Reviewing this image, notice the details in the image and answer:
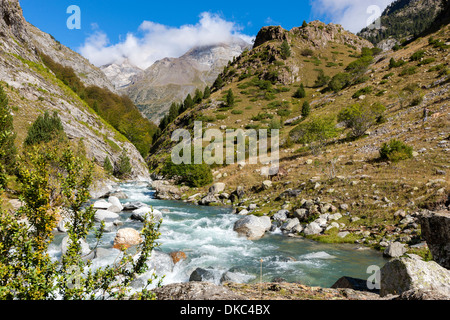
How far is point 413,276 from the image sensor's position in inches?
239

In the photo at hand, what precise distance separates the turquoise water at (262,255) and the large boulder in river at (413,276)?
444 cm

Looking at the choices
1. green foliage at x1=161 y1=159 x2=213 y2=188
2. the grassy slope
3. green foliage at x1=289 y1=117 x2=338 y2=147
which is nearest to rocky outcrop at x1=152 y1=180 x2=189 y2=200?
green foliage at x1=161 y1=159 x2=213 y2=188

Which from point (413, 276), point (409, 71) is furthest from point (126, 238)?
point (409, 71)

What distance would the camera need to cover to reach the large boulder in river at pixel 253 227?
18469mm

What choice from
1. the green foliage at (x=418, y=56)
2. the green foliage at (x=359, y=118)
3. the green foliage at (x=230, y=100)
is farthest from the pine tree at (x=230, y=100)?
the green foliage at (x=418, y=56)

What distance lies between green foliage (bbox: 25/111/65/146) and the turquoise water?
676 inches

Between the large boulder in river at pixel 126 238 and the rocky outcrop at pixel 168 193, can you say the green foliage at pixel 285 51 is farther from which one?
the large boulder in river at pixel 126 238

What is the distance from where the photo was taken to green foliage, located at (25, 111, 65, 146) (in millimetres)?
28442

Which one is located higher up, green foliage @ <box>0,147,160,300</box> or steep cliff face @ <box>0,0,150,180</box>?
steep cliff face @ <box>0,0,150,180</box>

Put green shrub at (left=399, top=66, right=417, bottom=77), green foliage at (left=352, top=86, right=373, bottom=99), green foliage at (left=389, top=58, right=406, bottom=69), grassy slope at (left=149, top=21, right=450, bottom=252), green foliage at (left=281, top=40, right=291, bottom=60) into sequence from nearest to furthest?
grassy slope at (left=149, top=21, right=450, bottom=252)
green shrub at (left=399, top=66, right=417, bottom=77)
green foliage at (left=352, top=86, right=373, bottom=99)
green foliage at (left=389, top=58, right=406, bottom=69)
green foliage at (left=281, top=40, right=291, bottom=60)

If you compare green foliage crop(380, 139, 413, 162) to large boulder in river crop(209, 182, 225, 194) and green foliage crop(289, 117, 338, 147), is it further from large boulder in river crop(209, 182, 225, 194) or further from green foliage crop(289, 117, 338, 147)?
large boulder in river crop(209, 182, 225, 194)
